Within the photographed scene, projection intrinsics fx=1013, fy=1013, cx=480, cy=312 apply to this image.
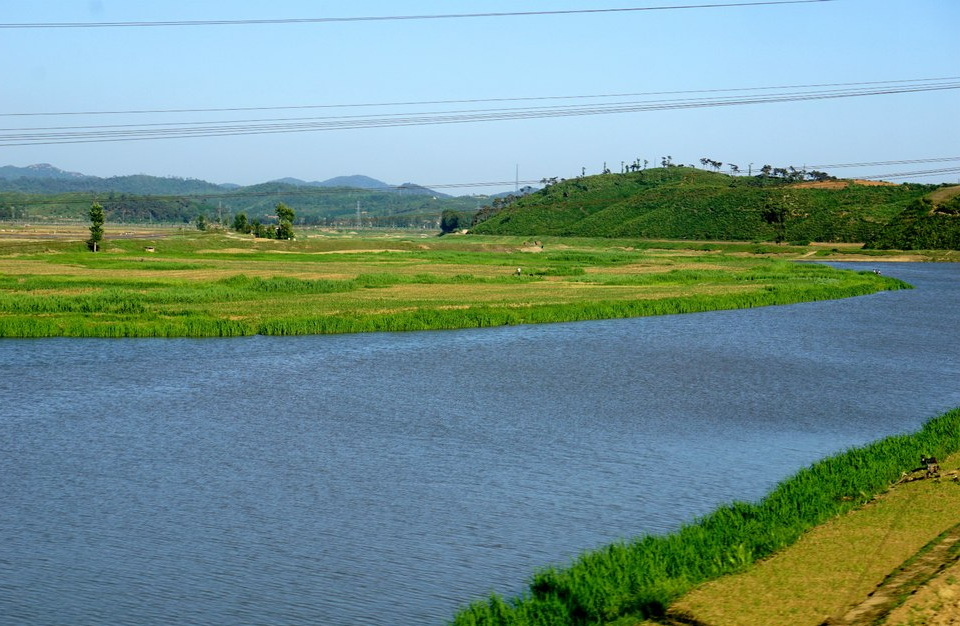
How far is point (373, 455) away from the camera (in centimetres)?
2302

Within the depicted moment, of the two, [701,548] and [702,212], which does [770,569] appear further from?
[702,212]

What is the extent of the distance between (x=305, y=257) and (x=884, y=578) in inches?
3847

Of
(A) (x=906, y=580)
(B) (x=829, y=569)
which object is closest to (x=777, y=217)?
(B) (x=829, y=569)

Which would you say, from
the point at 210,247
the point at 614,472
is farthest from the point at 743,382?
the point at 210,247

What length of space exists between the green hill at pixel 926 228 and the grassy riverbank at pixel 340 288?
34083 millimetres

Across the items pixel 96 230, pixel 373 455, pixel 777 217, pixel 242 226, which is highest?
pixel 777 217

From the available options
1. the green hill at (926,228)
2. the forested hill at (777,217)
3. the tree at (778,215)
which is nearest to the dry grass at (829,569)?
the green hill at (926,228)

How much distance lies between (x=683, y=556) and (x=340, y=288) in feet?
174

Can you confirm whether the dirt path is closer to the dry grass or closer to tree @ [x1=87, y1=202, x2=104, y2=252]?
the dry grass

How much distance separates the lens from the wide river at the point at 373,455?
15109mm

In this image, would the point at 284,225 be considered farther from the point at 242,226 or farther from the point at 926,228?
the point at 926,228

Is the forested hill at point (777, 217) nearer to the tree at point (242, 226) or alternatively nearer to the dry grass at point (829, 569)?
the tree at point (242, 226)

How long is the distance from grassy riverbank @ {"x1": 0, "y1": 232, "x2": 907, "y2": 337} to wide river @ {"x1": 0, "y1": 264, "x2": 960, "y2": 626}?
4425mm

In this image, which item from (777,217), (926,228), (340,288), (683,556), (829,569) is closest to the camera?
(829,569)
